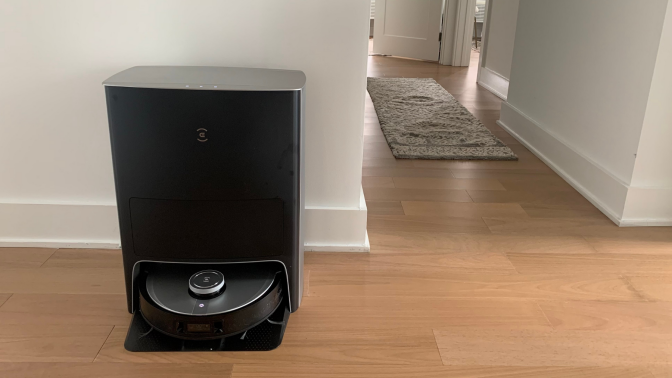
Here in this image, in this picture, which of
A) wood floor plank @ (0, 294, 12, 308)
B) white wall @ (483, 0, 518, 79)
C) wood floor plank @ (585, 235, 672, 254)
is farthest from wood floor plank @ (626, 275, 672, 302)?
white wall @ (483, 0, 518, 79)

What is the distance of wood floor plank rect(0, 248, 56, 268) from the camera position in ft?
4.22

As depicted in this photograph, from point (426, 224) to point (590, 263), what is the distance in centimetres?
44

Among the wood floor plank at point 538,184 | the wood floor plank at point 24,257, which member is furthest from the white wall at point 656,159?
the wood floor plank at point 24,257

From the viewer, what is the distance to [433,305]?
1168 mm

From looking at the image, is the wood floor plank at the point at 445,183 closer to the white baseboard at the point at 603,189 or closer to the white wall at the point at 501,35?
the white baseboard at the point at 603,189

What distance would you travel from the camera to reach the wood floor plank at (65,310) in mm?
1078

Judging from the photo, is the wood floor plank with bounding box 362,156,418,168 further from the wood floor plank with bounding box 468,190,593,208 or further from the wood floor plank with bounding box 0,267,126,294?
the wood floor plank with bounding box 0,267,126,294

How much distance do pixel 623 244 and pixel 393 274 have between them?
68 cm

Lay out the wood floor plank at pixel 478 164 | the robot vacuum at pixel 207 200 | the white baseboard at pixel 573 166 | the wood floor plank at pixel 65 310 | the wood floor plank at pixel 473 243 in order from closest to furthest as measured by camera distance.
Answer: the robot vacuum at pixel 207 200 → the wood floor plank at pixel 65 310 → the wood floor plank at pixel 473 243 → the white baseboard at pixel 573 166 → the wood floor plank at pixel 478 164

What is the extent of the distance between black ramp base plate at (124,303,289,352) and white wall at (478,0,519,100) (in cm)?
259

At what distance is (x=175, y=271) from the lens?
1.08 meters

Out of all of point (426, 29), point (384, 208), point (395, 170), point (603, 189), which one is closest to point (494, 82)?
point (426, 29)

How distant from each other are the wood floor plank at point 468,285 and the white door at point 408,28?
13.0 ft

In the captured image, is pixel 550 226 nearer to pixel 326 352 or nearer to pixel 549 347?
pixel 549 347
